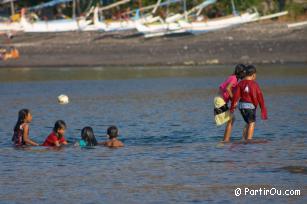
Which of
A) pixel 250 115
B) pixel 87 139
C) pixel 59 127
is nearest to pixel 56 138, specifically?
pixel 59 127

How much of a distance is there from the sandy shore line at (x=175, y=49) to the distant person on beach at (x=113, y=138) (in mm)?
19606

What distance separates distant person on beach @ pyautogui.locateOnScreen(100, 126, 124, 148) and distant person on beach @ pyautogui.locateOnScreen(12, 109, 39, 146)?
128 centimetres

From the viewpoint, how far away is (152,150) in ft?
54.0

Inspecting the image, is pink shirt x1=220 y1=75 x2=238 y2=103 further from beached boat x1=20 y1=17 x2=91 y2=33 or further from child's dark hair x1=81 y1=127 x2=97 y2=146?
beached boat x1=20 y1=17 x2=91 y2=33

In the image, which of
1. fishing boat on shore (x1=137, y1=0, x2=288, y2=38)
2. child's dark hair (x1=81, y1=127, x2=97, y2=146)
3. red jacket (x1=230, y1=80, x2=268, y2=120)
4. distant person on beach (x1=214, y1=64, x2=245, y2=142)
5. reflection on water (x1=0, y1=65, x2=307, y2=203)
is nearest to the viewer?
reflection on water (x1=0, y1=65, x2=307, y2=203)

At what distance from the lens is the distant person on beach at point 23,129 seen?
55.5 feet

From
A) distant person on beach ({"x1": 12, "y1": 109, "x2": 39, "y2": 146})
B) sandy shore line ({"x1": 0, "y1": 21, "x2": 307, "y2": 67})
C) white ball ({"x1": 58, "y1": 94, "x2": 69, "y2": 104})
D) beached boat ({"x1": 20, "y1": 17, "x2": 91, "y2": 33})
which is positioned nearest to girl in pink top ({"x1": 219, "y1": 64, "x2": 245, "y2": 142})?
distant person on beach ({"x1": 12, "y1": 109, "x2": 39, "y2": 146})

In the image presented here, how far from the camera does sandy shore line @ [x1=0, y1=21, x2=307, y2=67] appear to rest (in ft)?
121

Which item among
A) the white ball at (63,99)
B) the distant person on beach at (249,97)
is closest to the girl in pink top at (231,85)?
the distant person on beach at (249,97)

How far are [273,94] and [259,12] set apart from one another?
49.1ft

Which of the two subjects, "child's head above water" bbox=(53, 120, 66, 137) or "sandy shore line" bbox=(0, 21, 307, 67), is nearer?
"child's head above water" bbox=(53, 120, 66, 137)

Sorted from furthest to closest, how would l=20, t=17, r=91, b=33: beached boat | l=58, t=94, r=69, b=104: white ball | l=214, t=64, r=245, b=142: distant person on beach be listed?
l=20, t=17, r=91, b=33: beached boat → l=58, t=94, r=69, b=104: white ball → l=214, t=64, r=245, b=142: distant person on beach

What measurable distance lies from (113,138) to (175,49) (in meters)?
22.1

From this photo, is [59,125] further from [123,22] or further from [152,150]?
[123,22]
